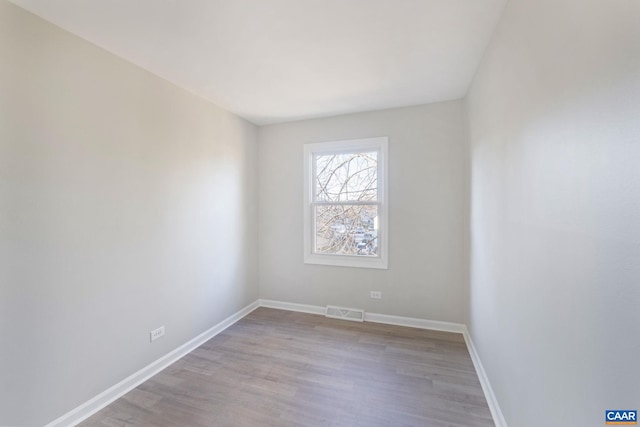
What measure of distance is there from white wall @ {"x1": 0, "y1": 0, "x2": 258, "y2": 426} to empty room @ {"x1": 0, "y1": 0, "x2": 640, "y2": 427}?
0.04 feet

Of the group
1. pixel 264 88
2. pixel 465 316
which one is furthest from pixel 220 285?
pixel 465 316

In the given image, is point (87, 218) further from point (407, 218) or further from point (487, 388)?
point (487, 388)

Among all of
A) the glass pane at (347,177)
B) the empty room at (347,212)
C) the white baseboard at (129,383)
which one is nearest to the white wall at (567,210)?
the empty room at (347,212)

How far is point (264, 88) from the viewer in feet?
8.84

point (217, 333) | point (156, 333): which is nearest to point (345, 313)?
point (217, 333)

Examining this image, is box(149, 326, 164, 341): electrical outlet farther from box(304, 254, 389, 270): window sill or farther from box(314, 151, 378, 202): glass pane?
box(314, 151, 378, 202): glass pane

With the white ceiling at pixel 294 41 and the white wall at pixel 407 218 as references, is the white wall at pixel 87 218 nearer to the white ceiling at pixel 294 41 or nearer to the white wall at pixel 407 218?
the white ceiling at pixel 294 41

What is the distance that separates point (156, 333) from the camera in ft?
7.88

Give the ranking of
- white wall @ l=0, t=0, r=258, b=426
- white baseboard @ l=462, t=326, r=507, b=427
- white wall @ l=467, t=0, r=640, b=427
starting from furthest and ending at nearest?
white baseboard @ l=462, t=326, r=507, b=427 < white wall @ l=0, t=0, r=258, b=426 < white wall @ l=467, t=0, r=640, b=427

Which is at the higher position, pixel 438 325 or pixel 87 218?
pixel 87 218

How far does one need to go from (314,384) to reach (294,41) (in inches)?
107

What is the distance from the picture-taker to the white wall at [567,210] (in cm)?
73

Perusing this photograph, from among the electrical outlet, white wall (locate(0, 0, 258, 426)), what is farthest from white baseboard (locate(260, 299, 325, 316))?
the electrical outlet

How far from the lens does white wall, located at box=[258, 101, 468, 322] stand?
3100 mm
